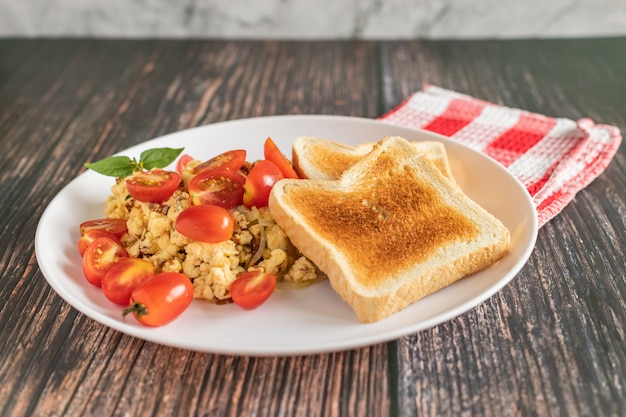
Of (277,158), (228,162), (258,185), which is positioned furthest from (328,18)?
(258,185)

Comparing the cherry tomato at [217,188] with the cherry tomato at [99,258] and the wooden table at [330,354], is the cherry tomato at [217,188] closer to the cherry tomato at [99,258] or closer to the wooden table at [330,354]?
the cherry tomato at [99,258]

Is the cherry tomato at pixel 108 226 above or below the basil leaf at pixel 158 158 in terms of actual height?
below

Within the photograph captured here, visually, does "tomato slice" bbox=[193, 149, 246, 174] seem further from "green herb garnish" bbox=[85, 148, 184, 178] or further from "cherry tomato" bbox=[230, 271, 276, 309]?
"cherry tomato" bbox=[230, 271, 276, 309]

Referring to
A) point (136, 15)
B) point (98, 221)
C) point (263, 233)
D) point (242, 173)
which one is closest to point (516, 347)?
point (263, 233)

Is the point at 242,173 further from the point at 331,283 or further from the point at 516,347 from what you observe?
the point at 516,347

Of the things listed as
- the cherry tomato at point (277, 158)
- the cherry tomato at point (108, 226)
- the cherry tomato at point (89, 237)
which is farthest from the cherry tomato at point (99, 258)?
the cherry tomato at point (277, 158)

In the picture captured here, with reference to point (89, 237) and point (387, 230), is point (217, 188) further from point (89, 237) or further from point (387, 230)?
point (387, 230)
